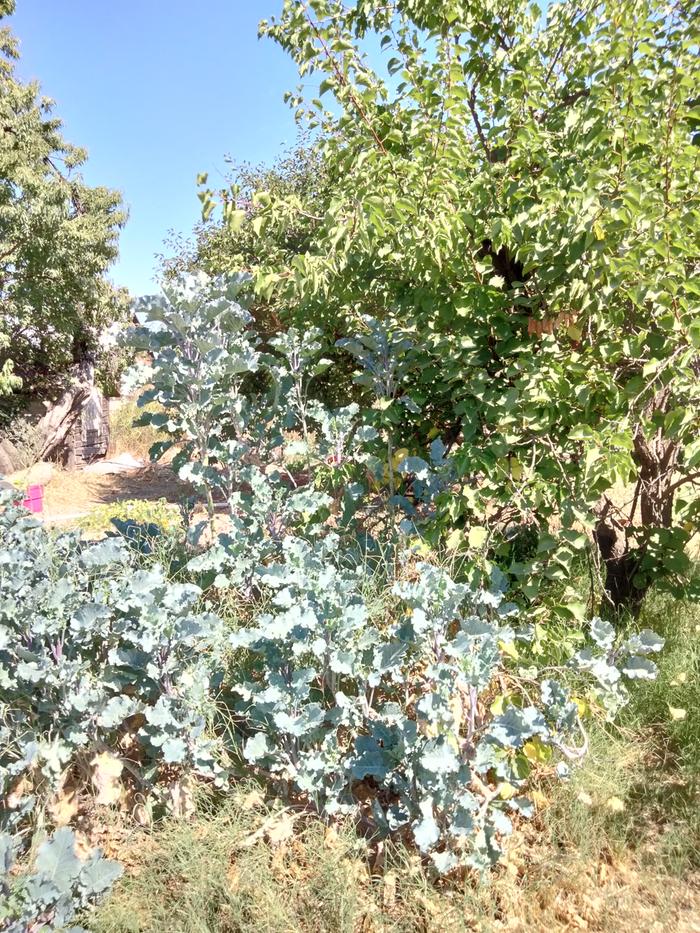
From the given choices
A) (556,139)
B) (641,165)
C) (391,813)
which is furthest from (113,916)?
(556,139)

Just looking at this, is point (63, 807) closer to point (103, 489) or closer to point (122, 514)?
point (122, 514)

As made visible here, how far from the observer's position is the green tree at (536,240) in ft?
6.36

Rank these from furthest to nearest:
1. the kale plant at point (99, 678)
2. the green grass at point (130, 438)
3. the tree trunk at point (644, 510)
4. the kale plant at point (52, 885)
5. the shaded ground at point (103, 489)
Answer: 1. the green grass at point (130, 438)
2. the shaded ground at point (103, 489)
3. the tree trunk at point (644, 510)
4. the kale plant at point (99, 678)
5. the kale plant at point (52, 885)

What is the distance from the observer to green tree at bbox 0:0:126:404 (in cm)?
912

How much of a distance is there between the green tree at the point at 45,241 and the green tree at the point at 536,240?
7.99 metres

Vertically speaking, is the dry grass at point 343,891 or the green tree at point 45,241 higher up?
the green tree at point 45,241

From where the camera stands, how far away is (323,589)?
5.94 ft

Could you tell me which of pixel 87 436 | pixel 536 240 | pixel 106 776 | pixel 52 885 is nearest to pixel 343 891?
pixel 52 885

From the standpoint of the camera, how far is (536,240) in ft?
6.64

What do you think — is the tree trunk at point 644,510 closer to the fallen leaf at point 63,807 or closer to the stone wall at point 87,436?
the fallen leaf at point 63,807

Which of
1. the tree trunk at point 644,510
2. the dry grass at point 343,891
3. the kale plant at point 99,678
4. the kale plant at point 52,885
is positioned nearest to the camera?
the kale plant at point 52,885

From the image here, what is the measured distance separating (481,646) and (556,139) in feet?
6.34

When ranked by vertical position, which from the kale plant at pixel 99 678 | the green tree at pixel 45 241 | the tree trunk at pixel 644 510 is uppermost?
the green tree at pixel 45 241

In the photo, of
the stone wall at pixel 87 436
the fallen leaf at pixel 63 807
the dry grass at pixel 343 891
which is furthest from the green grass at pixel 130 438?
the dry grass at pixel 343 891
